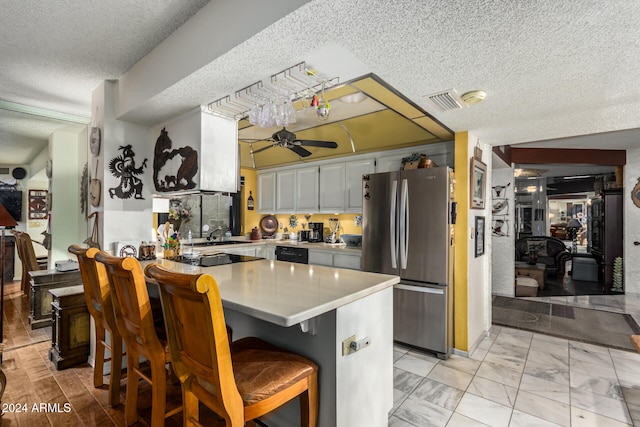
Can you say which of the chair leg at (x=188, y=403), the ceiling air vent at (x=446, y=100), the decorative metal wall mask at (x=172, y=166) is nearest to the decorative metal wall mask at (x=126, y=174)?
the decorative metal wall mask at (x=172, y=166)

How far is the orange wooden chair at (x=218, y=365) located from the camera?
1.15 metres

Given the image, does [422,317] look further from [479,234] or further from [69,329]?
[69,329]

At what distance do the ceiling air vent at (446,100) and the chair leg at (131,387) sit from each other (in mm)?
2672

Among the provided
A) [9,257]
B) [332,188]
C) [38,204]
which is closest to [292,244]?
[332,188]

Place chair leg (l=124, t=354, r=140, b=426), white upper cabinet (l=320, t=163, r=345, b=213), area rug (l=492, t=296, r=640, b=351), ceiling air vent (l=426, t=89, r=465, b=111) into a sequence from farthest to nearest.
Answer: white upper cabinet (l=320, t=163, r=345, b=213) → area rug (l=492, t=296, r=640, b=351) → ceiling air vent (l=426, t=89, r=465, b=111) → chair leg (l=124, t=354, r=140, b=426)

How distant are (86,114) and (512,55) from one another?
4.28 metres

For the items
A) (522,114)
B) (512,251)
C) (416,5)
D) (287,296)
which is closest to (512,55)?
(416,5)

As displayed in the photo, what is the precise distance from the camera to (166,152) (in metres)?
2.84

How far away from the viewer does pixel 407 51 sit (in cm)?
166

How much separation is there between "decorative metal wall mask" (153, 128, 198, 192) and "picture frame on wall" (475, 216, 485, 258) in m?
2.93

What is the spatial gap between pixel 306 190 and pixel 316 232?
0.73m

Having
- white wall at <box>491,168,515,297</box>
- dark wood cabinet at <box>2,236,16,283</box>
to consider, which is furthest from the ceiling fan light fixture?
dark wood cabinet at <box>2,236,16,283</box>

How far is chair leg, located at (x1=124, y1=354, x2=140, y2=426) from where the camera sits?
1.86 m

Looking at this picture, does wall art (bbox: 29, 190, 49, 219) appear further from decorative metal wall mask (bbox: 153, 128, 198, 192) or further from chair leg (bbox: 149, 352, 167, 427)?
chair leg (bbox: 149, 352, 167, 427)
